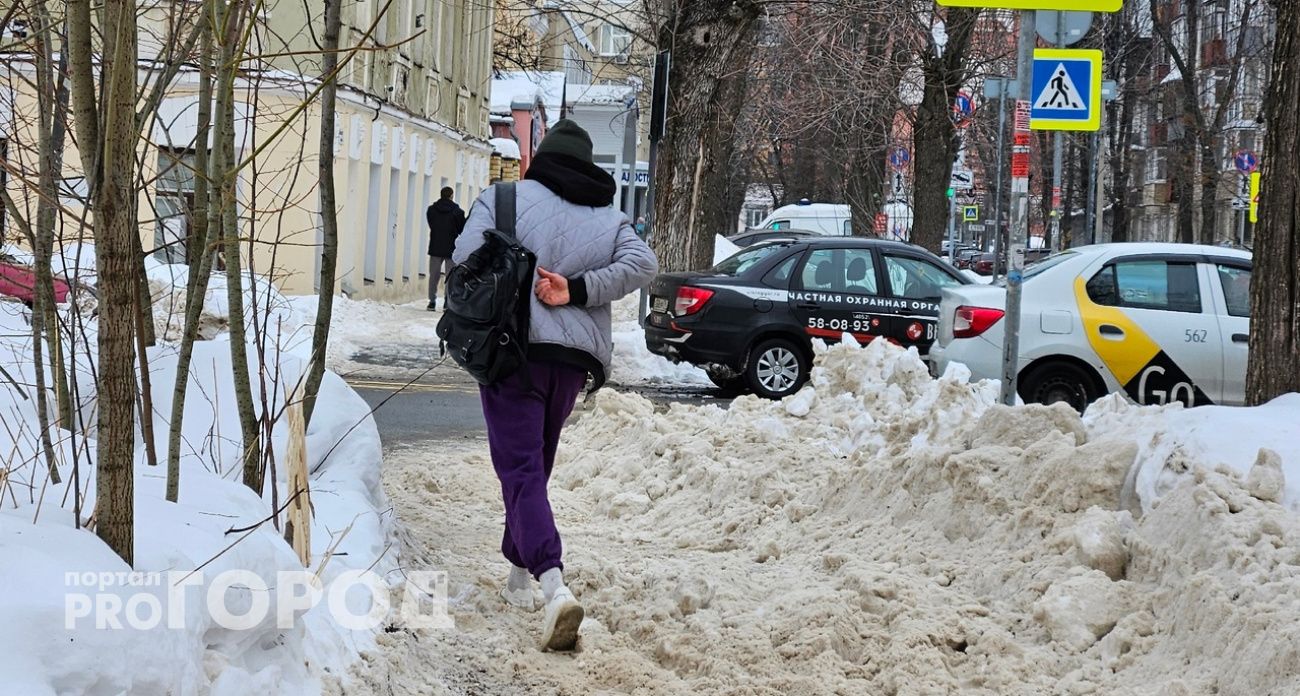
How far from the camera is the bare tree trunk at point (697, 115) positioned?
17859 millimetres

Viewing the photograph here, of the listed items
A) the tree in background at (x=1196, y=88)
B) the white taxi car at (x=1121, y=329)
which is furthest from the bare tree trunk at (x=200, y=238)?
the tree in background at (x=1196, y=88)

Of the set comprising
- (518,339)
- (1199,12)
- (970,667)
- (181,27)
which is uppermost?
(1199,12)

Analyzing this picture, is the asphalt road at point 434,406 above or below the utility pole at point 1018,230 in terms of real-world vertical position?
below

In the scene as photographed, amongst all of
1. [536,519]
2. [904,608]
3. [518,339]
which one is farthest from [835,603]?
[518,339]

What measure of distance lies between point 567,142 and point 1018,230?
5137 millimetres

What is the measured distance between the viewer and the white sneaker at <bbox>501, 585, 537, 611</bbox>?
549cm

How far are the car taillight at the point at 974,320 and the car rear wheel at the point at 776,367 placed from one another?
2.92 metres

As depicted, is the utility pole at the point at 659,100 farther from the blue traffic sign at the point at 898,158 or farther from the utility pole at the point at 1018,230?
the blue traffic sign at the point at 898,158

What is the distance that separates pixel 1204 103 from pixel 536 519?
143 feet

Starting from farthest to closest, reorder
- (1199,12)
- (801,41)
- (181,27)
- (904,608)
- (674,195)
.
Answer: (1199,12) < (801,41) < (674,195) < (904,608) < (181,27)

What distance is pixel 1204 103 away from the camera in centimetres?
4488

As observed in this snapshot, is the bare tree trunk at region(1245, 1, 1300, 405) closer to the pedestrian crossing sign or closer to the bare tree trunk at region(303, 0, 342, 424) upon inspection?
the pedestrian crossing sign

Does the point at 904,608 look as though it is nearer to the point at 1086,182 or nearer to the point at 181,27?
the point at 181,27

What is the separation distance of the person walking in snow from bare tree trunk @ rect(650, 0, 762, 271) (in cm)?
1257
